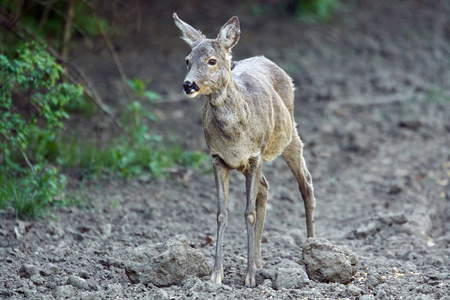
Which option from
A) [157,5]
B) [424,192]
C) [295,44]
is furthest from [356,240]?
[157,5]

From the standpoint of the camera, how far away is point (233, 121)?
584cm

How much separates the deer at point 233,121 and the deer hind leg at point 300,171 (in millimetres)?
386

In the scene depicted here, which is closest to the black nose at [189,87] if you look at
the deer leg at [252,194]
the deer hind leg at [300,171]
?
the deer leg at [252,194]

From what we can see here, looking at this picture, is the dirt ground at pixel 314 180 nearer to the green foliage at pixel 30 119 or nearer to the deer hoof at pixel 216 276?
the deer hoof at pixel 216 276

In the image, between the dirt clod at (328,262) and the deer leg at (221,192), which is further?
the deer leg at (221,192)

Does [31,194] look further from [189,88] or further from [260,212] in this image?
[189,88]

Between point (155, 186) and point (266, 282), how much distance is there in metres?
3.69

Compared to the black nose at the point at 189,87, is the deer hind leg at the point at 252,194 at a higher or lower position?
lower

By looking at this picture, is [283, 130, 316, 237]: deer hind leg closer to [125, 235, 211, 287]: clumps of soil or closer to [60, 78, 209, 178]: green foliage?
[125, 235, 211, 287]: clumps of soil

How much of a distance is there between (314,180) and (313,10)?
7.02m

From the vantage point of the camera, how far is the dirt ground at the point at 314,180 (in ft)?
19.3

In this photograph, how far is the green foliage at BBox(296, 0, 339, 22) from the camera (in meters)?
16.0

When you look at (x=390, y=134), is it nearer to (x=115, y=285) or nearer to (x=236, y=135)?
(x=236, y=135)

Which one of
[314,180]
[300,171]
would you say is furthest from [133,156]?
[300,171]
